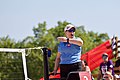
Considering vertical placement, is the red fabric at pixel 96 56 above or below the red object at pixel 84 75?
above

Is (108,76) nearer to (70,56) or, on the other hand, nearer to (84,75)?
(70,56)

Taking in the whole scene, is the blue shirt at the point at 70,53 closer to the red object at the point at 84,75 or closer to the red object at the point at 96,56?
the red object at the point at 84,75

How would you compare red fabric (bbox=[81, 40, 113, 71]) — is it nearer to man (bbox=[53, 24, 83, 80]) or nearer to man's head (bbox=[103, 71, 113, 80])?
man's head (bbox=[103, 71, 113, 80])

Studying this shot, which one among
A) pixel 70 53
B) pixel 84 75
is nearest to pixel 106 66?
pixel 70 53

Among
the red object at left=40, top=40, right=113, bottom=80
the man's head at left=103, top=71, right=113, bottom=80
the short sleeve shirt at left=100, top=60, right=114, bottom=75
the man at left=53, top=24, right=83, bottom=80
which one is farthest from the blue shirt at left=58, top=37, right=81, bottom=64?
the red object at left=40, top=40, right=113, bottom=80

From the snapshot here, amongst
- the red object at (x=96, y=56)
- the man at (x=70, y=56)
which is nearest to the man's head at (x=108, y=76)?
the man at (x=70, y=56)

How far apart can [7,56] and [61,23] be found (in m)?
20.7

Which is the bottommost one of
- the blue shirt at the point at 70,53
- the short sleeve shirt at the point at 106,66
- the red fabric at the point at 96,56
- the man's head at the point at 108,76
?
the man's head at the point at 108,76

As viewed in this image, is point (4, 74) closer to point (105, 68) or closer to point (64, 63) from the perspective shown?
point (105, 68)

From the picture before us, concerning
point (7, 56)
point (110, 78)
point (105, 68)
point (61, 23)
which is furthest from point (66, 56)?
point (61, 23)

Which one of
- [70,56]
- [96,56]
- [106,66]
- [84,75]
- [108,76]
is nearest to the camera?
[84,75]

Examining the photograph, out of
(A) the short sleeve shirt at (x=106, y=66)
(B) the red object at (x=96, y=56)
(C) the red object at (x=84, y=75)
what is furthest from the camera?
(B) the red object at (x=96, y=56)

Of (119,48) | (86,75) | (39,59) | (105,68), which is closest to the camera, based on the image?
(86,75)

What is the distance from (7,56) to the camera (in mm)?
30938
